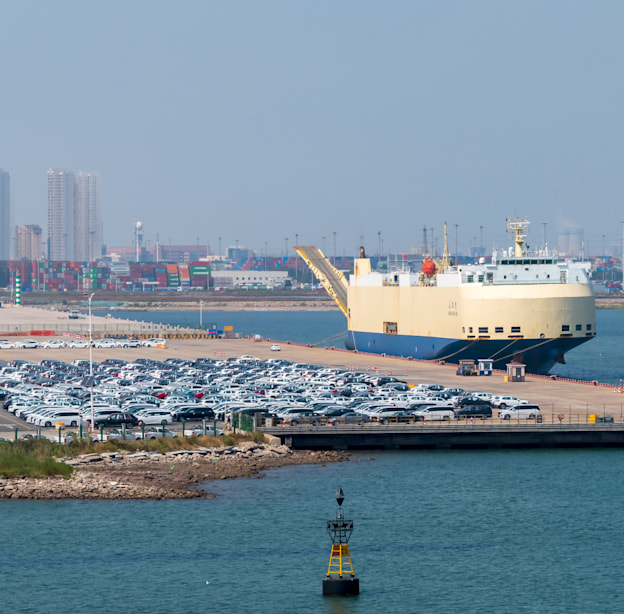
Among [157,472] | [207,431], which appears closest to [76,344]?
[207,431]

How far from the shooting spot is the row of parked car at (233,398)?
70.6m

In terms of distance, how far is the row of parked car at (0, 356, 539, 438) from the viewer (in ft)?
232

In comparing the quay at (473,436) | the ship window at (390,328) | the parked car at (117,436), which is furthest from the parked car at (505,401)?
the ship window at (390,328)

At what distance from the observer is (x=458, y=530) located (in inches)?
1966

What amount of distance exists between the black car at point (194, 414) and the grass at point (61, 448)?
23.1 ft

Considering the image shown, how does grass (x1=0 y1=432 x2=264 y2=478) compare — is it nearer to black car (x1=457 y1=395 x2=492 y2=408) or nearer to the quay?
the quay

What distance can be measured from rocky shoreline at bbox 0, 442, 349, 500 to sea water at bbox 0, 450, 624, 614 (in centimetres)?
99

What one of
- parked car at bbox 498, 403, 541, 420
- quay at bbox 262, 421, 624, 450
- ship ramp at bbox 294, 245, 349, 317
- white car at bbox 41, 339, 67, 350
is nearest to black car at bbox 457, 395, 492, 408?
parked car at bbox 498, 403, 541, 420

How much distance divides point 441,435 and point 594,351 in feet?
274

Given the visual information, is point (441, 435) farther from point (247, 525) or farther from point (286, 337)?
point (286, 337)

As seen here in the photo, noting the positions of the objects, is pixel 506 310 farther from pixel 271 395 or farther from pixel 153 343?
pixel 153 343

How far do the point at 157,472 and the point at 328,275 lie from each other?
3409 inches

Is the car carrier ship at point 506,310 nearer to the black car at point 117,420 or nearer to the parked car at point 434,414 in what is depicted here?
the parked car at point 434,414

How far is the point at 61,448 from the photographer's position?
2391 inches
